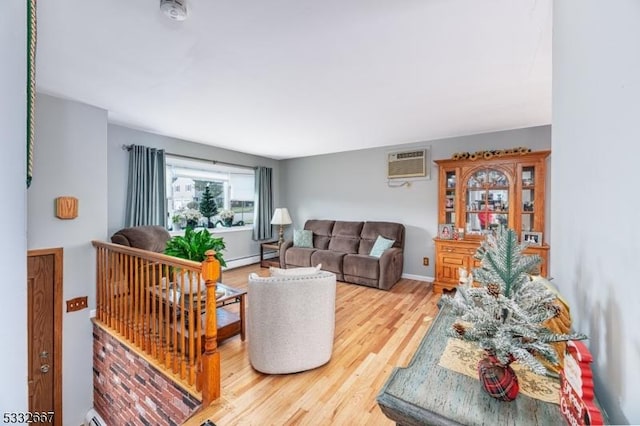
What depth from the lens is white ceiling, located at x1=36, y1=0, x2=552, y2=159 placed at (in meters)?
1.45

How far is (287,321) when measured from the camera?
2061 mm

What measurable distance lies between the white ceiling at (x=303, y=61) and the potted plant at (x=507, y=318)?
4.53ft

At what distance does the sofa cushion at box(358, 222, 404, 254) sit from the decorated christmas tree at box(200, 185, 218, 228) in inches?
111

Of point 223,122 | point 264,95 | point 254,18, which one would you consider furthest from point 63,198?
point 254,18

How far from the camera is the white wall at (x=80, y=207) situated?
Result: 249cm

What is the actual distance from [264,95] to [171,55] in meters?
0.86

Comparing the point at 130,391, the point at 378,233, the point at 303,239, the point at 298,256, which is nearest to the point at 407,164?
the point at 378,233

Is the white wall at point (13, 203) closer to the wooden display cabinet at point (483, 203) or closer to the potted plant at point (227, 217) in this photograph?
the wooden display cabinet at point (483, 203)

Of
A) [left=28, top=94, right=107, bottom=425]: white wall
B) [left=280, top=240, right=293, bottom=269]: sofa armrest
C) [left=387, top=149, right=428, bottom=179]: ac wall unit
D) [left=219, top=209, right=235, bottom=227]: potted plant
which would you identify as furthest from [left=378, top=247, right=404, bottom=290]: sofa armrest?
[left=28, top=94, right=107, bottom=425]: white wall

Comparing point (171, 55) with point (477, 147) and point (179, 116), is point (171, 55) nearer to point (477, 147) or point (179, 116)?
point (179, 116)

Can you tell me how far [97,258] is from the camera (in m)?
2.81

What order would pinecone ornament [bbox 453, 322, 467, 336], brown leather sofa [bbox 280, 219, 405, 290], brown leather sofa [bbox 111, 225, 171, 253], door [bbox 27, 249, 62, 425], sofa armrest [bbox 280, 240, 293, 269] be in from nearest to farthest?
1. pinecone ornament [bbox 453, 322, 467, 336]
2. door [bbox 27, 249, 62, 425]
3. brown leather sofa [bbox 111, 225, 171, 253]
4. brown leather sofa [bbox 280, 219, 405, 290]
5. sofa armrest [bbox 280, 240, 293, 269]

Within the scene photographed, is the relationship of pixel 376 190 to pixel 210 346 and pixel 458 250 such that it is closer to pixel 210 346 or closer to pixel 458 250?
pixel 458 250

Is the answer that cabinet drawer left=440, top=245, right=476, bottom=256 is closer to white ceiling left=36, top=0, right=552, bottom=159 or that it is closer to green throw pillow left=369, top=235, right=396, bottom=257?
green throw pillow left=369, top=235, right=396, bottom=257
